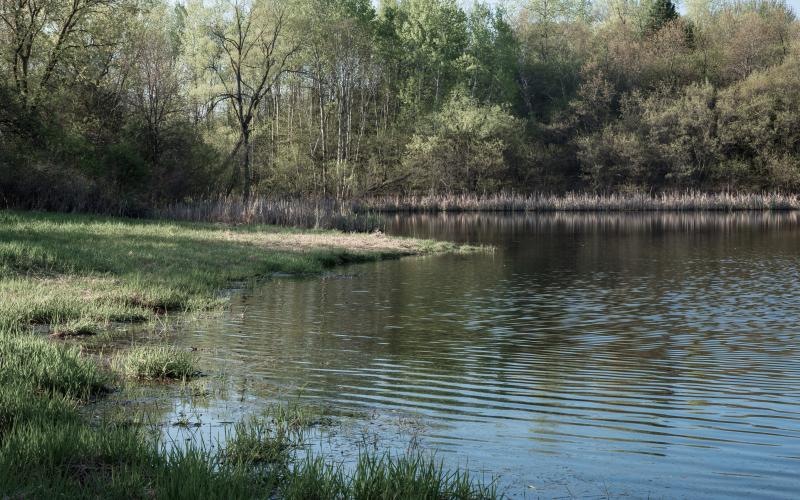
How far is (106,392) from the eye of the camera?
9.16 meters

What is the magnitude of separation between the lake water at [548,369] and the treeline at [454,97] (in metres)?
26.3

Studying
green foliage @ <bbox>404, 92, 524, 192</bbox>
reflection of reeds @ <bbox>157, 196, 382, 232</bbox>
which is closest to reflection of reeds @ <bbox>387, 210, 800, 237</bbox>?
reflection of reeds @ <bbox>157, 196, 382, 232</bbox>

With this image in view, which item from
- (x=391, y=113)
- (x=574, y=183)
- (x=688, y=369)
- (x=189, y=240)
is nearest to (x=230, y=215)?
(x=189, y=240)

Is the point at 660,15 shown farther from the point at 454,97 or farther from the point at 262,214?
the point at 262,214

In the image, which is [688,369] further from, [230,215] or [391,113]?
[391,113]

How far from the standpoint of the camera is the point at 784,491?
6.36m

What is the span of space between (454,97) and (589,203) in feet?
55.4

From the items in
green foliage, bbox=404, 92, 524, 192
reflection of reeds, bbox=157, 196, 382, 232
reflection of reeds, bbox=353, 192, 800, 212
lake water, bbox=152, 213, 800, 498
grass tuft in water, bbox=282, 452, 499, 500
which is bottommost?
lake water, bbox=152, 213, 800, 498

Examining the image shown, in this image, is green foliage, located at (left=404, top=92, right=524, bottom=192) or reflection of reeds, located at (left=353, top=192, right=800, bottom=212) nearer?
reflection of reeds, located at (left=353, top=192, right=800, bottom=212)

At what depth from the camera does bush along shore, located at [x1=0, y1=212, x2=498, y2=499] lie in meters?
5.66

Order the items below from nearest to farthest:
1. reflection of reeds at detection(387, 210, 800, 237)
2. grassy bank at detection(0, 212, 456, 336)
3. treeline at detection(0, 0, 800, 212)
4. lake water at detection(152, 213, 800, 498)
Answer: lake water at detection(152, 213, 800, 498)
grassy bank at detection(0, 212, 456, 336)
reflection of reeds at detection(387, 210, 800, 237)
treeline at detection(0, 0, 800, 212)

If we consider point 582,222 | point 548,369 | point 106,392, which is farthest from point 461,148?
point 106,392

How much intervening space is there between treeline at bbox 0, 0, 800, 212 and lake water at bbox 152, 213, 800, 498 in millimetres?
26334

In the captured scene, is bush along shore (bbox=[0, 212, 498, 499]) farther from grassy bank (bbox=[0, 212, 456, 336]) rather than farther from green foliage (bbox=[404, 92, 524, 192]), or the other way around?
green foliage (bbox=[404, 92, 524, 192])
